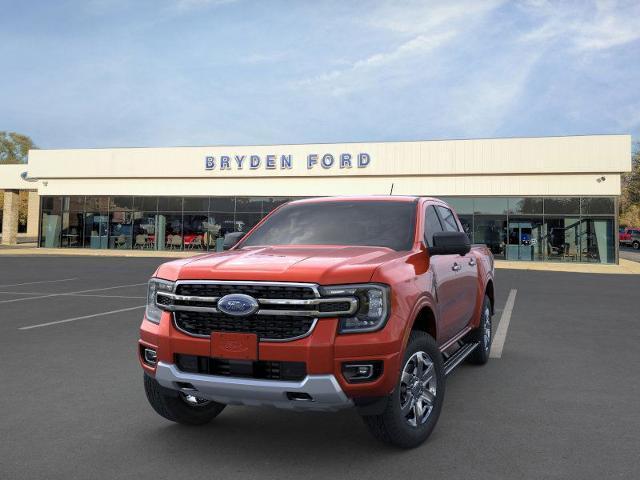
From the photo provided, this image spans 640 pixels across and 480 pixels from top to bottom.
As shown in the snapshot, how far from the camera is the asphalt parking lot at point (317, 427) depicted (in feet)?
11.3

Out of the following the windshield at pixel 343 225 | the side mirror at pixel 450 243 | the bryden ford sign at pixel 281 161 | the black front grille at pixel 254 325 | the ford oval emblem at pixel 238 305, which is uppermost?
the bryden ford sign at pixel 281 161

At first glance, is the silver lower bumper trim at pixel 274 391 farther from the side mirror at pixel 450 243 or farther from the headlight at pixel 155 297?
the side mirror at pixel 450 243

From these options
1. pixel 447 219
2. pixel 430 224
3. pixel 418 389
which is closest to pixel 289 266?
pixel 418 389

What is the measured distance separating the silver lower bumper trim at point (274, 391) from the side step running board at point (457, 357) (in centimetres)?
132

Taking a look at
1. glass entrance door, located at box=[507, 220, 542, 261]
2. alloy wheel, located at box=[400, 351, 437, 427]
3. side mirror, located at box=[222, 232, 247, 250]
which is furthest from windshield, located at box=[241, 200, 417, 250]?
glass entrance door, located at box=[507, 220, 542, 261]

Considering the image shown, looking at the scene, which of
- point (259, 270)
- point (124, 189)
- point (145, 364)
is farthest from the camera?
point (124, 189)

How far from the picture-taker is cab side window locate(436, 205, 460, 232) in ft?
18.3

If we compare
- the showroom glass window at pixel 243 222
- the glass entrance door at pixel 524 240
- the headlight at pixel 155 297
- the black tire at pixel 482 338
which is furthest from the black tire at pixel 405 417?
the glass entrance door at pixel 524 240

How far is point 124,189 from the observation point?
3728 centimetres

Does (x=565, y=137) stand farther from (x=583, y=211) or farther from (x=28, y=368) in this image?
(x=28, y=368)

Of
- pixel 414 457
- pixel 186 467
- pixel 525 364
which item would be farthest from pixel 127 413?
pixel 525 364

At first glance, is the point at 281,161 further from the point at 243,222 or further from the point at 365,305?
the point at 365,305

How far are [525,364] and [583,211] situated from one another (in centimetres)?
2672

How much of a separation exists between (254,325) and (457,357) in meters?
2.34
